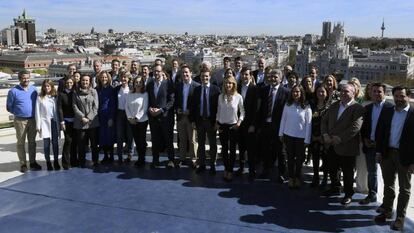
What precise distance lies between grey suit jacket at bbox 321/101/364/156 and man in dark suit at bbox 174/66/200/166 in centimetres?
171

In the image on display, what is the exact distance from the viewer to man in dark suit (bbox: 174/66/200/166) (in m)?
5.22

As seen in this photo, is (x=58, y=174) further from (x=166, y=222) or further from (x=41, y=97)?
(x=166, y=222)

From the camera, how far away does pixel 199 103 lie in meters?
5.08

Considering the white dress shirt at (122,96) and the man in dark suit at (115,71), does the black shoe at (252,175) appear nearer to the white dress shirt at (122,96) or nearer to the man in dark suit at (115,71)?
the white dress shirt at (122,96)

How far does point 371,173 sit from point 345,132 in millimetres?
546

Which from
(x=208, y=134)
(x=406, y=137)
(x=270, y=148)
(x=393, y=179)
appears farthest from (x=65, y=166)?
(x=406, y=137)

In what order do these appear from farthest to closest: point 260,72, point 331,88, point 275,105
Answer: point 260,72, point 275,105, point 331,88

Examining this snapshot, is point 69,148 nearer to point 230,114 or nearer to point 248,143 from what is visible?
point 230,114

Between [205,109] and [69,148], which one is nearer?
[205,109]

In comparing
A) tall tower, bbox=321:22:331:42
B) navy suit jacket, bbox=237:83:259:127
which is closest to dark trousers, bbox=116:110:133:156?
navy suit jacket, bbox=237:83:259:127

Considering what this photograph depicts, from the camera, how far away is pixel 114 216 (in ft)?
13.2

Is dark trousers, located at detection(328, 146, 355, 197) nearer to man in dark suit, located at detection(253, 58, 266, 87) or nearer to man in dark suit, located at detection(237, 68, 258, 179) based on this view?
man in dark suit, located at detection(237, 68, 258, 179)

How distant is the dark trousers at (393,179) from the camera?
3.66 m

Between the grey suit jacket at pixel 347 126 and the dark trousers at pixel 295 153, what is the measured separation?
367 mm
